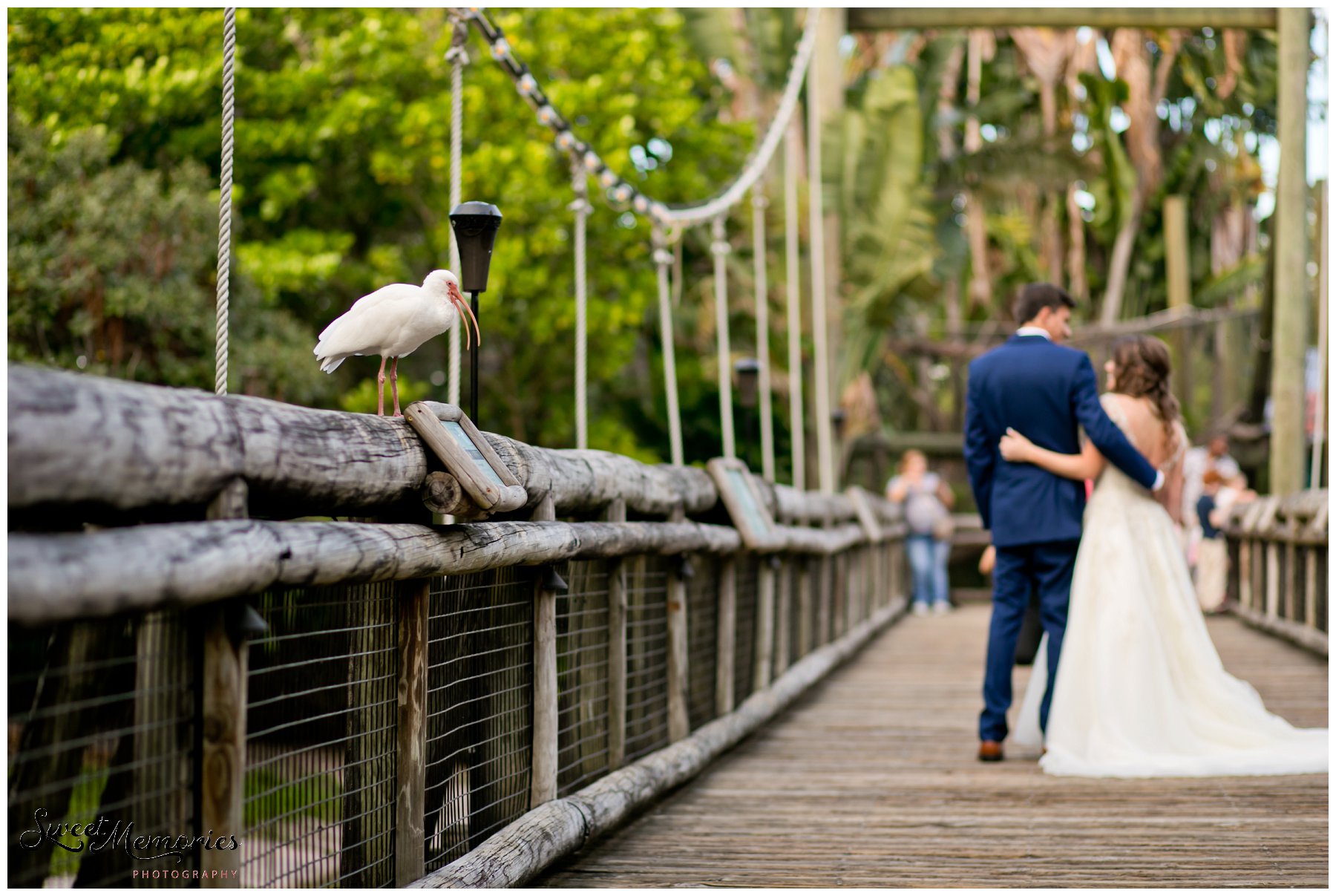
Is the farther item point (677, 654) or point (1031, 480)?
point (1031, 480)

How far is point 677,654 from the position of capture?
4250mm

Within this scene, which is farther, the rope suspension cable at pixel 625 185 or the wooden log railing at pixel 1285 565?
the wooden log railing at pixel 1285 565

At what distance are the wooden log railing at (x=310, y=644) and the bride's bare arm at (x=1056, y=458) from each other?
1.13 metres

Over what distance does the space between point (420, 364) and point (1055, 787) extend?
14.9 meters

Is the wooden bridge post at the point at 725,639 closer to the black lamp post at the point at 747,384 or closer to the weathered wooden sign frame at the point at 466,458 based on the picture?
the weathered wooden sign frame at the point at 466,458

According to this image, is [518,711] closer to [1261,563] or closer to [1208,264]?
[1261,563]

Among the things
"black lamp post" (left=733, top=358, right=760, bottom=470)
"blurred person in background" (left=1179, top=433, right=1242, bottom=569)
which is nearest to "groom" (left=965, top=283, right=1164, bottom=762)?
"black lamp post" (left=733, top=358, right=760, bottom=470)

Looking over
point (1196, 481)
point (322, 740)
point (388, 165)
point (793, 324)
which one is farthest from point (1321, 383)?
point (388, 165)

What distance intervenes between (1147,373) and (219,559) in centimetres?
354

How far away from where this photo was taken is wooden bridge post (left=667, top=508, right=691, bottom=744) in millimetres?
4242

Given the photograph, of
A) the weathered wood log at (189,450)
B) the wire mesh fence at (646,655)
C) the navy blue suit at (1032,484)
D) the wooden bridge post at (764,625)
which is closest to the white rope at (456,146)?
the wire mesh fence at (646,655)

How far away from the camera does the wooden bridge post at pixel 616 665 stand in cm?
365

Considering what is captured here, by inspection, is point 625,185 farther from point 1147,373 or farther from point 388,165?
point 388,165

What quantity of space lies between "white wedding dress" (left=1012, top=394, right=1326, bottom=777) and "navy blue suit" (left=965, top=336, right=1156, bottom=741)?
81 mm
